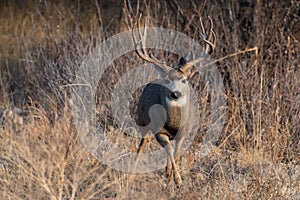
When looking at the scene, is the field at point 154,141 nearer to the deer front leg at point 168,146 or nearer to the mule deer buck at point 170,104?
the deer front leg at point 168,146

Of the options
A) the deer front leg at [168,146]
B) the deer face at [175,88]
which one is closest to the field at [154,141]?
the deer front leg at [168,146]

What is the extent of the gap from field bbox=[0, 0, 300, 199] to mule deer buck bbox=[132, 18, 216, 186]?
0.26m

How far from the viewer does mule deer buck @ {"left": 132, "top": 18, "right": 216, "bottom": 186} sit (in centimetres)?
618

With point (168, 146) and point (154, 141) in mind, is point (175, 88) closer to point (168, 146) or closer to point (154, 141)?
point (168, 146)

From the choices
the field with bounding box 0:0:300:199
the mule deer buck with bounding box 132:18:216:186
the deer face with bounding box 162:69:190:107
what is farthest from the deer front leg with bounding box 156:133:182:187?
the deer face with bounding box 162:69:190:107

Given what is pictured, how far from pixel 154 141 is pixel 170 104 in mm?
1072

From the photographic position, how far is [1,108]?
9.60 m

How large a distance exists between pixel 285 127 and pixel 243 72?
3.21 ft

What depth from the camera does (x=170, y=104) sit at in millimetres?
6270

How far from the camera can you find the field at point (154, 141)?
5.37 m

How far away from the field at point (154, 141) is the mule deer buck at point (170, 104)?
264 mm

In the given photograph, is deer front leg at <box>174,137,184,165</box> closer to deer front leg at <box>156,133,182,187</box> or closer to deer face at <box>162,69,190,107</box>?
deer front leg at <box>156,133,182,187</box>

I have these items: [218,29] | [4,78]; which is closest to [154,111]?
[218,29]

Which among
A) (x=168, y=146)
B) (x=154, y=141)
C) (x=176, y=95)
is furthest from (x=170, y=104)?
(x=154, y=141)
